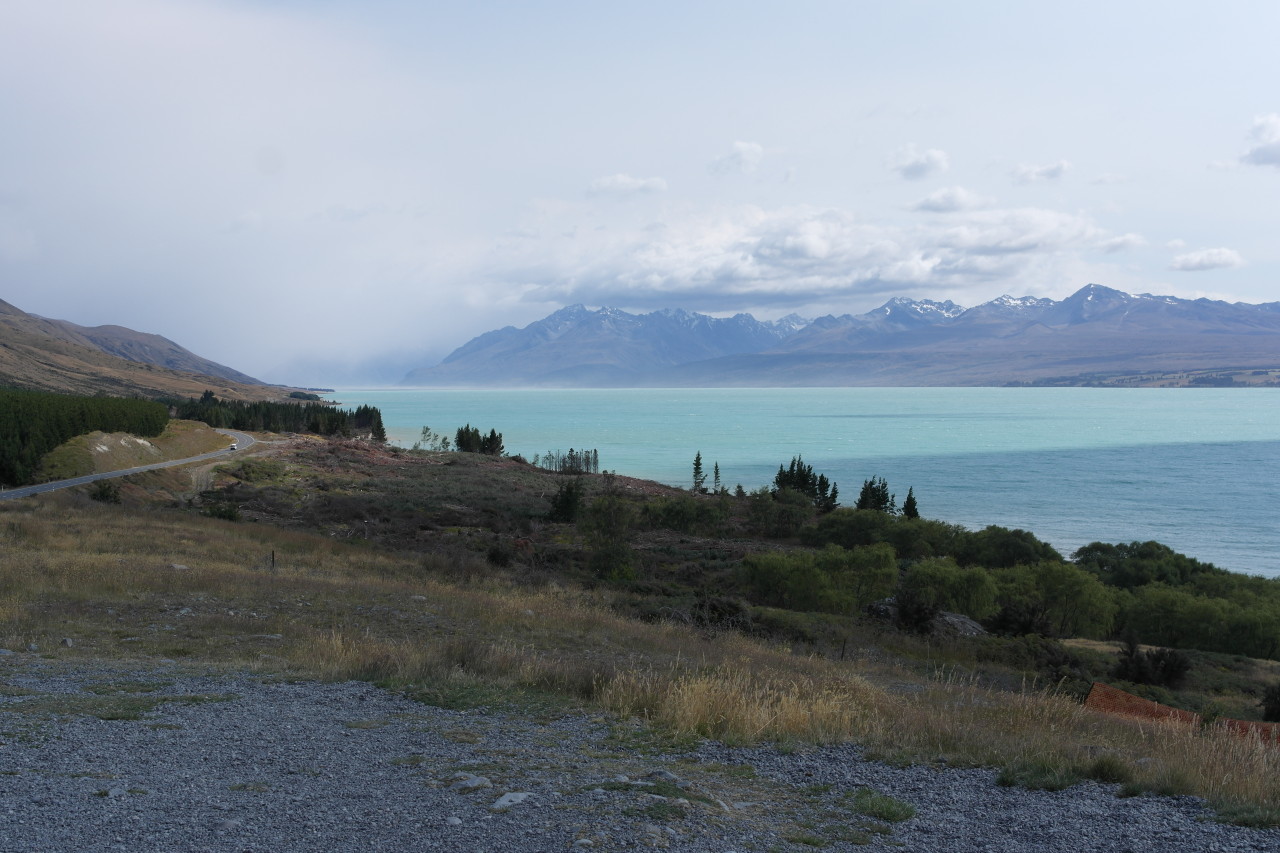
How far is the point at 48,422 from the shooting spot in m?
51.4

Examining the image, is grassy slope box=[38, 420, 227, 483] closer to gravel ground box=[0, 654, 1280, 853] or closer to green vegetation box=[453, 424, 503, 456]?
green vegetation box=[453, 424, 503, 456]

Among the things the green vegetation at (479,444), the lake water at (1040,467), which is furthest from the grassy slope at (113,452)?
the lake water at (1040,467)

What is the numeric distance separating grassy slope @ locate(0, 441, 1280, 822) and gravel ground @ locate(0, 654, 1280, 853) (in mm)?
591

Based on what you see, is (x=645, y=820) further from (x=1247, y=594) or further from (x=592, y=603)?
(x=1247, y=594)

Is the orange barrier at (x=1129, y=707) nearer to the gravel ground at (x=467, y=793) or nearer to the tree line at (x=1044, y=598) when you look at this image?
the gravel ground at (x=467, y=793)

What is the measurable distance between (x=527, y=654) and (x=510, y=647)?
281 mm

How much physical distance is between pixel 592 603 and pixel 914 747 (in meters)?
14.3

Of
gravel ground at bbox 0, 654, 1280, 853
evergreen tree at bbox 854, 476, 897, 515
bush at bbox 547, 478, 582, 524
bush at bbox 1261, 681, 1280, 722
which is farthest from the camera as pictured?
evergreen tree at bbox 854, 476, 897, 515

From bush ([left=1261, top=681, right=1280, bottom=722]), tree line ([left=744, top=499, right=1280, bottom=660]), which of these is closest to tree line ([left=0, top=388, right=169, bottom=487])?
tree line ([left=744, top=499, right=1280, bottom=660])

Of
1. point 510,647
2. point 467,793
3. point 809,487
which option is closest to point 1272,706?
point 510,647

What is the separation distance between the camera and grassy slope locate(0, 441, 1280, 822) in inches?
294

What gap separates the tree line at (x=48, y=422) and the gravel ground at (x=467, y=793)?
144 ft

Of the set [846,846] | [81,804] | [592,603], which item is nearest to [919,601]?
[592,603]

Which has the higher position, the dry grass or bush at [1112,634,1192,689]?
the dry grass
